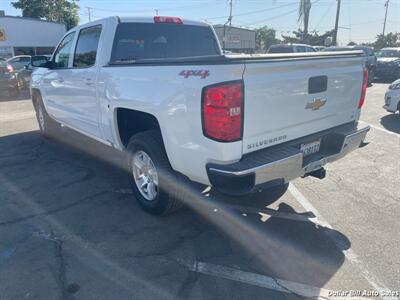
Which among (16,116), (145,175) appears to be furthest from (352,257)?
(16,116)

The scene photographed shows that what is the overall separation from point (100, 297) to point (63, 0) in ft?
173

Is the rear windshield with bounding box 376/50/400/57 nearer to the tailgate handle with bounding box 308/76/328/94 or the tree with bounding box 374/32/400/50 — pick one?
the tailgate handle with bounding box 308/76/328/94

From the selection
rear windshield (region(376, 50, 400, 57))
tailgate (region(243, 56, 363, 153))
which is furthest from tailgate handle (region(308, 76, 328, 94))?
rear windshield (region(376, 50, 400, 57))

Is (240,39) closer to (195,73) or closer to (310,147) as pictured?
(310,147)

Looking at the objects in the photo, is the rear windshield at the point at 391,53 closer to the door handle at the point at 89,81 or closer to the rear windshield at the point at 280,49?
the rear windshield at the point at 280,49

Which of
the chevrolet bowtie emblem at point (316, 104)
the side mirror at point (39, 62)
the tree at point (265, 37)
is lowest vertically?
the chevrolet bowtie emblem at point (316, 104)

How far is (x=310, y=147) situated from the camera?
345 cm

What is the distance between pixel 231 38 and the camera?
49.8 metres

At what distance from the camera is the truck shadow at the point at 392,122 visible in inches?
307

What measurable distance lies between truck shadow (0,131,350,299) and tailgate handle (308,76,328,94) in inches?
56.2

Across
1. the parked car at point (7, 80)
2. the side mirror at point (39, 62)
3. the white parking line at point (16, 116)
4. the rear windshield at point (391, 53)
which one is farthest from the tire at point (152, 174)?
the rear windshield at point (391, 53)

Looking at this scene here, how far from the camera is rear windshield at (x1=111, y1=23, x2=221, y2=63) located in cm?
427

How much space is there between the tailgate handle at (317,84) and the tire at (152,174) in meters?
1.57

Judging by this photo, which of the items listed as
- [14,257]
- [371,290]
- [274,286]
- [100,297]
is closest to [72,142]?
[14,257]
